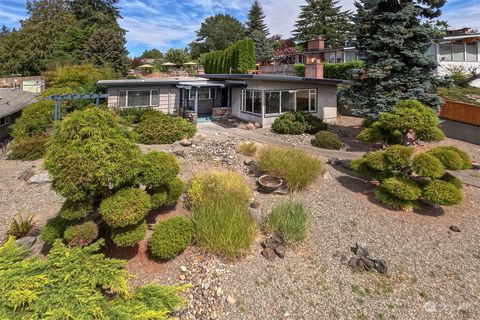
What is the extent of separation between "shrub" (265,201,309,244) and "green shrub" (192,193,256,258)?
55 cm

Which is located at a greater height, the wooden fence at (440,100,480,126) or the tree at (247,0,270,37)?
the tree at (247,0,270,37)

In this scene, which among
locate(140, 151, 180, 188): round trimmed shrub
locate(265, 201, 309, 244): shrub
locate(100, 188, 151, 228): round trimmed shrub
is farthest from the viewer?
locate(265, 201, 309, 244): shrub

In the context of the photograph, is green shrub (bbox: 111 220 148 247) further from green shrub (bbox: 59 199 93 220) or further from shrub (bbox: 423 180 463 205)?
shrub (bbox: 423 180 463 205)

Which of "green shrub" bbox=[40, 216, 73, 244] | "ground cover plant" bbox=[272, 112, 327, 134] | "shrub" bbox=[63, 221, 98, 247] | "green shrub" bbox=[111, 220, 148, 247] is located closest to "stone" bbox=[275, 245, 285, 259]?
"green shrub" bbox=[111, 220, 148, 247]

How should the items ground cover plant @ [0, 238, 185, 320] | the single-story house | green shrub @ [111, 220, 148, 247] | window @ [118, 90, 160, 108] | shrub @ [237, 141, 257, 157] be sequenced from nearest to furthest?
1. ground cover plant @ [0, 238, 185, 320]
2. green shrub @ [111, 220, 148, 247]
3. shrub @ [237, 141, 257, 157]
4. the single-story house
5. window @ [118, 90, 160, 108]

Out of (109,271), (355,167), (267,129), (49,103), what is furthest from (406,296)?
(49,103)

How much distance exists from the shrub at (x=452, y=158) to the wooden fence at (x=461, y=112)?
9.21 metres

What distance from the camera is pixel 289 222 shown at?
24.0 ft

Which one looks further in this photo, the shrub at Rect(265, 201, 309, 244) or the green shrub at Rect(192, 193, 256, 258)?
the shrub at Rect(265, 201, 309, 244)

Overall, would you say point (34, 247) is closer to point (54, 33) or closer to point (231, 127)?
point (231, 127)

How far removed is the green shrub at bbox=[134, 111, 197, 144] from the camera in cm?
1477

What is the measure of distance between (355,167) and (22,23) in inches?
2431

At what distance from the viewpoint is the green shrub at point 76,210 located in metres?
5.60

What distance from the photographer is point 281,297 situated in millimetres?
5727
